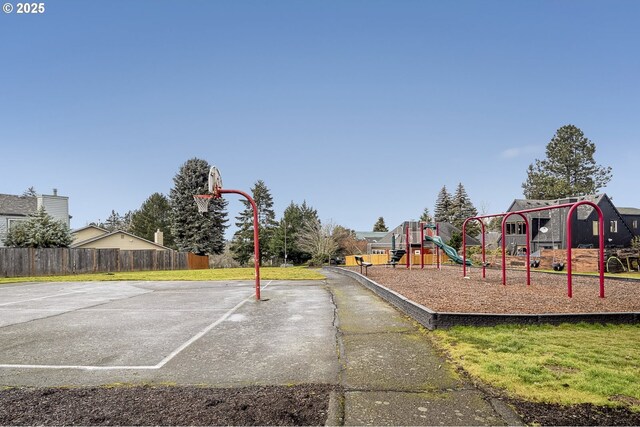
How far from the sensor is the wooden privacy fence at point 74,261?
87.7ft

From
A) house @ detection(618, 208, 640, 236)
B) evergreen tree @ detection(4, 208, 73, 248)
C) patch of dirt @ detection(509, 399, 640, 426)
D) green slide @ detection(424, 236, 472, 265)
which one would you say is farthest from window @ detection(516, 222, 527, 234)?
patch of dirt @ detection(509, 399, 640, 426)

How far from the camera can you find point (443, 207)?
79.6 metres

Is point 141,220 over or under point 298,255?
over

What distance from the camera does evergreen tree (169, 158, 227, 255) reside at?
1954 inches

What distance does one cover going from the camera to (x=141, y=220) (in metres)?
67.9

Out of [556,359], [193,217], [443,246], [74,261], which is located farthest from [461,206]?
[556,359]

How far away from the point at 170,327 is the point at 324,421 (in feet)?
17.1

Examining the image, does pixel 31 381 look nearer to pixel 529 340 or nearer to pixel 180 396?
pixel 180 396

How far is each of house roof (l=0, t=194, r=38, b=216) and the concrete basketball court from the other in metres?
31.3

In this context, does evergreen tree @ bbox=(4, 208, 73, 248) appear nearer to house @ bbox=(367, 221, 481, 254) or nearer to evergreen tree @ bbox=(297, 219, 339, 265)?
house @ bbox=(367, 221, 481, 254)

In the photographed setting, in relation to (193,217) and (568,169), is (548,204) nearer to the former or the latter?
(568,169)

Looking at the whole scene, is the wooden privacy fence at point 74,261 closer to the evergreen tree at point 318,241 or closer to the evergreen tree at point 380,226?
the evergreen tree at point 318,241

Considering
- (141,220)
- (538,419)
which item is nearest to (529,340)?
(538,419)

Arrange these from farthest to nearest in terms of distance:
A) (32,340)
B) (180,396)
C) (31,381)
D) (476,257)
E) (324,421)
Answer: (476,257)
(32,340)
(31,381)
(180,396)
(324,421)
